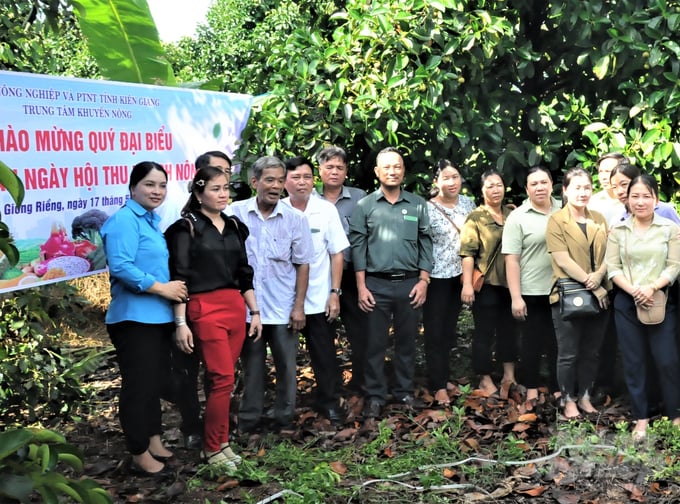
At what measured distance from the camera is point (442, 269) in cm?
620

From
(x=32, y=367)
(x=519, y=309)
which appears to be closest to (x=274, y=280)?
(x=32, y=367)

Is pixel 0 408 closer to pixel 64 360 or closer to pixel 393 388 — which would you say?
pixel 64 360

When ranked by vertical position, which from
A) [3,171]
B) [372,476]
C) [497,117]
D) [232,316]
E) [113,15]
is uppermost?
[113,15]

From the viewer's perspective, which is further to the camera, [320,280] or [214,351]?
[320,280]

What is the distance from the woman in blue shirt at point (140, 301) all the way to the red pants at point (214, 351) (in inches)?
6.4

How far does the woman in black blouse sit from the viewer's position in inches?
191

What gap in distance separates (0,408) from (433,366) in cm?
287

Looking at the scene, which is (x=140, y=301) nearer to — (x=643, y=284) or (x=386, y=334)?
(x=386, y=334)

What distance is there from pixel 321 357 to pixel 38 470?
180 inches

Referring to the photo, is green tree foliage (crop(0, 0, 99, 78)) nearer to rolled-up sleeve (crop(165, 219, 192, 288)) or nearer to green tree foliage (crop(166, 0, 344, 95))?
rolled-up sleeve (crop(165, 219, 192, 288))

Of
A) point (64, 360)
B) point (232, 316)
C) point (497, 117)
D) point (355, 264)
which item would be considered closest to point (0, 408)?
point (64, 360)

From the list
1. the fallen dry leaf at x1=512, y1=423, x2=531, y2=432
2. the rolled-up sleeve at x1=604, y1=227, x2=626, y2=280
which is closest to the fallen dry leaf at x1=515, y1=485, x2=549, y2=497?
the fallen dry leaf at x1=512, y1=423, x2=531, y2=432

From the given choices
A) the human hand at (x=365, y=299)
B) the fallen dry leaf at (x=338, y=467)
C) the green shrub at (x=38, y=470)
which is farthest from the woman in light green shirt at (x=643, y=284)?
the green shrub at (x=38, y=470)

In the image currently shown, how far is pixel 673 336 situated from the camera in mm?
5434
